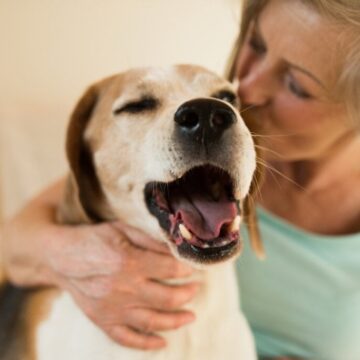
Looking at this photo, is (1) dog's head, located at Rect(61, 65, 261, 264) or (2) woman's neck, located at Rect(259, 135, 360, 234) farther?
(2) woman's neck, located at Rect(259, 135, 360, 234)

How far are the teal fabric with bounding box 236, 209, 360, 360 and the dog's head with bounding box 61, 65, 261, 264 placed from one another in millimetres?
162

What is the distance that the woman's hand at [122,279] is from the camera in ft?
3.05

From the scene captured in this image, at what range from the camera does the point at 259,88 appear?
1118 mm

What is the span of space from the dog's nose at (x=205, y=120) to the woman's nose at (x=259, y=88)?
0.34 m

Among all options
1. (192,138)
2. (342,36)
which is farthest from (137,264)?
(342,36)

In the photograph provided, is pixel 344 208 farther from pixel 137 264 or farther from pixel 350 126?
pixel 137 264

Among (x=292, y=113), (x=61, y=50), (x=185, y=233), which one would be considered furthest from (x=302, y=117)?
(x=61, y=50)

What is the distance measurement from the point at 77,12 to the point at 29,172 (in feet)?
1.99

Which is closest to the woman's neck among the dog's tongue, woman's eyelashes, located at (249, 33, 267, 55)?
woman's eyelashes, located at (249, 33, 267, 55)

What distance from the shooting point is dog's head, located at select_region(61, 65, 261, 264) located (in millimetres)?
794

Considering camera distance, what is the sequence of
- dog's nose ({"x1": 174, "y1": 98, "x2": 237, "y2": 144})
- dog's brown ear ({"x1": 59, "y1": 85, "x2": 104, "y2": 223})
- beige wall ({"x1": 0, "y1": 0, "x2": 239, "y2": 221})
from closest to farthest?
1. dog's nose ({"x1": 174, "y1": 98, "x2": 237, "y2": 144})
2. dog's brown ear ({"x1": 59, "y1": 85, "x2": 104, "y2": 223})
3. beige wall ({"x1": 0, "y1": 0, "x2": 239, "y2": 221})

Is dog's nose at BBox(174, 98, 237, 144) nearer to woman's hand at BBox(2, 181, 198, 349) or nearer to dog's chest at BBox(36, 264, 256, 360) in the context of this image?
woman's hand at BBox(2, 181, 198, 349)

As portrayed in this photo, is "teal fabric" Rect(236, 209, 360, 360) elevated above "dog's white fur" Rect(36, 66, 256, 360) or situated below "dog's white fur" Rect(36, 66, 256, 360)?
below

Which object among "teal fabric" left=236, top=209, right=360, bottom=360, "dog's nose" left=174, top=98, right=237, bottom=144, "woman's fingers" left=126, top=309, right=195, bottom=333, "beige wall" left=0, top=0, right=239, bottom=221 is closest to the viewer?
"dog's nose" left=174, top=98, right=237, bottom=144
